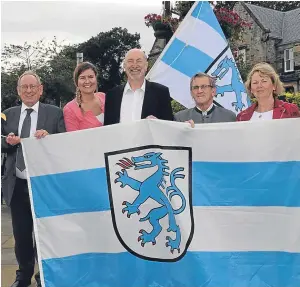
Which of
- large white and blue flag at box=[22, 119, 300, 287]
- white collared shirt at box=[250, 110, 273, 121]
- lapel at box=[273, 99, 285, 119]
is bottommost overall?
large white and blue flag at box=[22, 119, 300, 287]

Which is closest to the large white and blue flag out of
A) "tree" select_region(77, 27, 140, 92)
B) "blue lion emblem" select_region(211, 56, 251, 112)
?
"blue lion emblem" select_region(211, 56, 251, 112)

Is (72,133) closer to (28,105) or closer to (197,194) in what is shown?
(28,105)

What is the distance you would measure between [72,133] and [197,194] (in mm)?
1001

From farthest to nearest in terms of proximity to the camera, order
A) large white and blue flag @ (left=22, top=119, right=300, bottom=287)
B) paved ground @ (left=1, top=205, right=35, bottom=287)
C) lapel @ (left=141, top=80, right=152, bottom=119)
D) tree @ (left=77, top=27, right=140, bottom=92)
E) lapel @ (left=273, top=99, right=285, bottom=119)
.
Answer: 1. tree @ (left=77, top=27, right=140, bottom=92)
2. paved ground @ (left=1, top=205, right=35, bottom=287)
3. lapel @ (left=141, top=80, right=152, bottom=119)
4. lapel @ (left=273, top=99, right=285, bottom=119)
5. large white and blue flag @ (left=22, top=119, right=300, bottom=287)

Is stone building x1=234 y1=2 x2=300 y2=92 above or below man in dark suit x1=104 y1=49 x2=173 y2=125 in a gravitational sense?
above

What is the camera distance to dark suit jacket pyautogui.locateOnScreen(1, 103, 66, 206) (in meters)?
3.68

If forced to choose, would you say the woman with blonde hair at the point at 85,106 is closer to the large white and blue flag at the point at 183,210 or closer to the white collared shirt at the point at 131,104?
the white collared shirt at the point at 131,104

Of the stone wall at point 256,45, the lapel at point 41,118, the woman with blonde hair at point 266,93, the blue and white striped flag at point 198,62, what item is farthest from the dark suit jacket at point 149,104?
the stone wall at point 256,45

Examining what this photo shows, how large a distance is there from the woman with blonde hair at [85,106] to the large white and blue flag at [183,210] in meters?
0.37

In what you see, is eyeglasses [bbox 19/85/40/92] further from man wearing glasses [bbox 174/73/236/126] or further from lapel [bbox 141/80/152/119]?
man wearing glasses [bbox 174/73/236/126]

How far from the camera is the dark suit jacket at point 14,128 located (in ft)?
12.1

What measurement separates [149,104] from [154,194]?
0.79 meters

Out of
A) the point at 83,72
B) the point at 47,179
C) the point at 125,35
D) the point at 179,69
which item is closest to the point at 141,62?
the point at 83,72

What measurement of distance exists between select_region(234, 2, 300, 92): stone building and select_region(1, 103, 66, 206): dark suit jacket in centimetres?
3049
